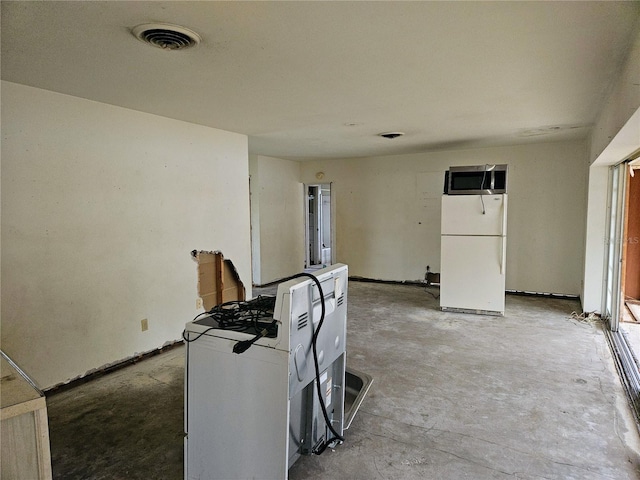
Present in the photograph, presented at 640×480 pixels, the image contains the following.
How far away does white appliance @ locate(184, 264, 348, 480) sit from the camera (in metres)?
1.60

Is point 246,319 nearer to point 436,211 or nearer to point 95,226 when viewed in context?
point 95,226

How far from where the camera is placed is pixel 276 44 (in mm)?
2066

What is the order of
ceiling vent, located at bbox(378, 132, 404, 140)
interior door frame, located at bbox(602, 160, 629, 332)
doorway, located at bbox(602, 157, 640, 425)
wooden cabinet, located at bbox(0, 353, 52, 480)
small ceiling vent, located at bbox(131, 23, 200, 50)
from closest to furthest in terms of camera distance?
wooden cabinet, located at bbox(0, 353, 52, 480) < small ceiling vent, located at bbox(131, 23, 200, 50) < doorway, located at bbox(602, 157, 640, 425) < interior door frame, located at bbox(602, 160, 629, 332) < ceiling vent, located at bbox(378, 132, 404, 140)

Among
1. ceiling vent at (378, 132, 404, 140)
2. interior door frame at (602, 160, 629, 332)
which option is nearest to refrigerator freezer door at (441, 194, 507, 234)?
ceiling vent at (378, 132, 404, 140)

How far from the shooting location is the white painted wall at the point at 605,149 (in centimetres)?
212

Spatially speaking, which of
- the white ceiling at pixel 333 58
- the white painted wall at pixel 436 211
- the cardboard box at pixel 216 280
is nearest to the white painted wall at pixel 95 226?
the cardboard box at pixel 216 280

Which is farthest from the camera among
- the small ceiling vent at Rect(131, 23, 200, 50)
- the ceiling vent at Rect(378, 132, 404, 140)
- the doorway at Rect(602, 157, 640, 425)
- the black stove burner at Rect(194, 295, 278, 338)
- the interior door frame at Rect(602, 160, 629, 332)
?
the ceiling vent at Rect(378, 132, 404, 140)

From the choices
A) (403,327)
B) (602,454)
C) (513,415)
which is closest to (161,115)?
(403,327)

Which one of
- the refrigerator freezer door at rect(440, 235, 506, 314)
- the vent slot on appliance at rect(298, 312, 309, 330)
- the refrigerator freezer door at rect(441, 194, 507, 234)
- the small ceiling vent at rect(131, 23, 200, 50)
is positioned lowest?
the refrigerator freezer door at rect(440, 235, 506, 314)

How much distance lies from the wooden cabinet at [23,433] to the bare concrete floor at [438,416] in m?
0.77

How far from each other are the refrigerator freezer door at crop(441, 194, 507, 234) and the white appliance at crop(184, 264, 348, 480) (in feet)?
11.0

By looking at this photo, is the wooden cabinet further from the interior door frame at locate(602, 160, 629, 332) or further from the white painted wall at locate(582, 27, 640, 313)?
the interior door frame at locate(602, 160, 629, 332)

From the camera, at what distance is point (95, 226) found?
3.16 metres

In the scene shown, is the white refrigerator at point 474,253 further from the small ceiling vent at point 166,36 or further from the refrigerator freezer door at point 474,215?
the small ceiling vent at point 166,36
